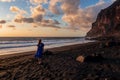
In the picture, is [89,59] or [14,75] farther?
[89,59]

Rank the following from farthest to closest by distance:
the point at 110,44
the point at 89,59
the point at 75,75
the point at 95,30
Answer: the point at 95,30 < the point at 110,44 < the point at 89,59 < the point at 75,75

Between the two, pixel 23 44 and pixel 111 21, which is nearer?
pixel 23 44

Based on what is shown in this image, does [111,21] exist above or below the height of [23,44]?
above

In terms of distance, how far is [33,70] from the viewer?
11.5 meters

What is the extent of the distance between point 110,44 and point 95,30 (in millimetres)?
125752

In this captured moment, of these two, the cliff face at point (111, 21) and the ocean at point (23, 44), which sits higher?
the cliff face at point (111, 21)

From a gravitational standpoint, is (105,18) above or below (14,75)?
above

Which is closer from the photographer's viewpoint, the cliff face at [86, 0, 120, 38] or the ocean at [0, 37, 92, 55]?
the ocean at [0, 37, 92, 55]

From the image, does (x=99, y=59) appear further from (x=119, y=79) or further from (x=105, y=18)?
(x=105, y=18)

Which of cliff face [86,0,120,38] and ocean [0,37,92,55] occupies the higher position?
cliff face [86,0,120,38]

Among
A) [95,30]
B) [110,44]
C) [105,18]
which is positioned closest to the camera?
[110,44]

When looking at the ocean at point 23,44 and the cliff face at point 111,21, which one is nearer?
the ocean at point 23,44

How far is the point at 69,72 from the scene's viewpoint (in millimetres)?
10766

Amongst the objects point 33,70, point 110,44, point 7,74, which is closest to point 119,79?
point 33,70
